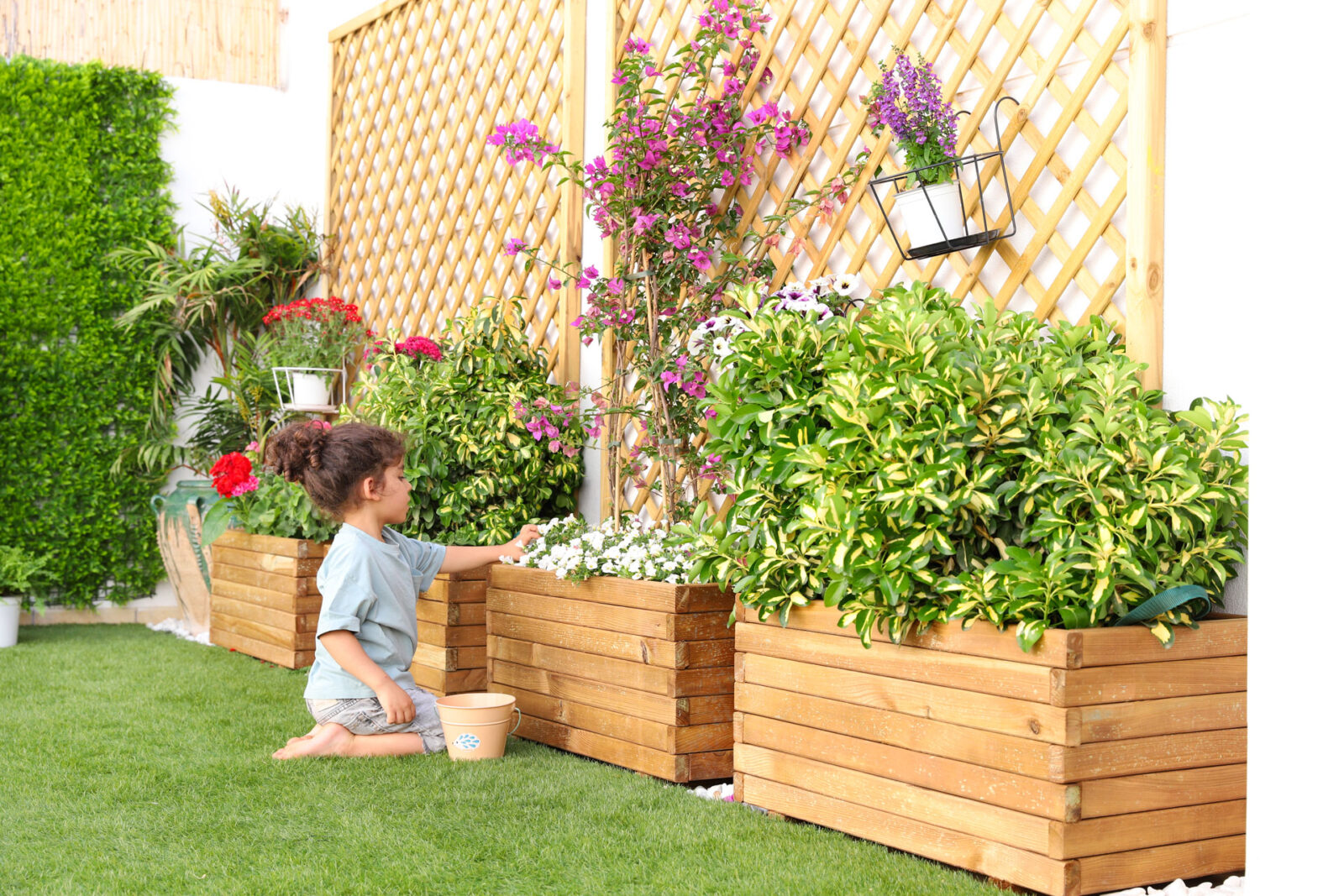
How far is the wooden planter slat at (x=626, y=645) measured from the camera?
2227mm

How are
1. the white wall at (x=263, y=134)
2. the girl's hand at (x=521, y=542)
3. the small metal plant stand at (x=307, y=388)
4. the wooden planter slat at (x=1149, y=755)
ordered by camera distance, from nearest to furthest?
the wooden planter slat at (x=1149, y=755) < the girl's hand at (x=521, y=542) < the small metal plant stand at (x=307, y=388) < the white wall at (x=263, y=134)

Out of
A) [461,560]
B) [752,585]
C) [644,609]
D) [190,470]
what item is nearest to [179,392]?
[190,470]

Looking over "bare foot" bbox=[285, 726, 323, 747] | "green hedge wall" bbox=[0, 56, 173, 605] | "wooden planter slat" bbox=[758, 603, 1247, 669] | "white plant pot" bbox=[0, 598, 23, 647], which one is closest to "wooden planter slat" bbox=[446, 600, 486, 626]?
"bare foot" bbox=[285, 726, 323, 747]

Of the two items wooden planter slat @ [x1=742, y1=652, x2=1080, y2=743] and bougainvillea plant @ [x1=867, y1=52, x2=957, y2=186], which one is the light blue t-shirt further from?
bougainvillea plant @ [x1=867, y1=52, x2=957, y2=186]

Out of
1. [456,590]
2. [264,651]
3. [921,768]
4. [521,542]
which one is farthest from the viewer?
[264,651]

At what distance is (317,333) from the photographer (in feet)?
14.4

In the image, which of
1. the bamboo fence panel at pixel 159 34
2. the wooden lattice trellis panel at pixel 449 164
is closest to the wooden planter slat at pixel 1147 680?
the wooden lattice trellis panel at pixel 449 164

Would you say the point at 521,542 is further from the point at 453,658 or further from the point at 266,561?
the point at 266,561

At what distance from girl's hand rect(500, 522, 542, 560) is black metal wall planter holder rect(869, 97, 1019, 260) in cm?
109

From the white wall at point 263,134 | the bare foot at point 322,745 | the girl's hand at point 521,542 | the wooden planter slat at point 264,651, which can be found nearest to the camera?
the bare foot at point 322,745

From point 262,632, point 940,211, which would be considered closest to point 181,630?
point 262,632

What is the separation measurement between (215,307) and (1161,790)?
4.19m

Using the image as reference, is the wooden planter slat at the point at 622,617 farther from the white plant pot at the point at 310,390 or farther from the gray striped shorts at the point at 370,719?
the white plant pot at the point at 310,390

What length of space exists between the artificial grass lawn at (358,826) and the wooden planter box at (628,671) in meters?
0.07
